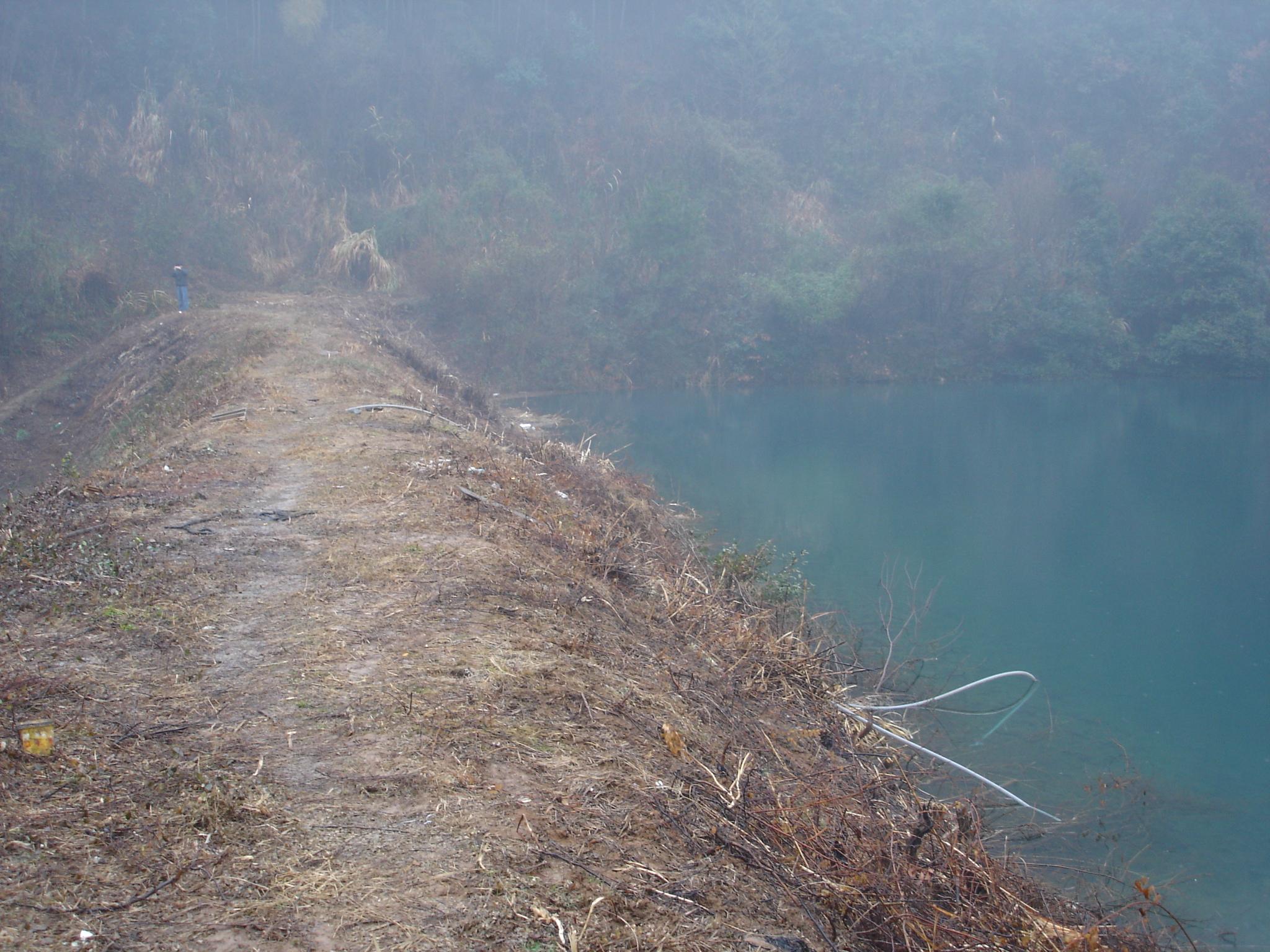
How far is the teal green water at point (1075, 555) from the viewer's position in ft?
20.3

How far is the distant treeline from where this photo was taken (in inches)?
1030

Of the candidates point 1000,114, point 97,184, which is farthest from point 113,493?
point 1000,114

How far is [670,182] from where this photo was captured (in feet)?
96.9

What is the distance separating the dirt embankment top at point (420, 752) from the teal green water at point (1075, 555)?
7.04 ft

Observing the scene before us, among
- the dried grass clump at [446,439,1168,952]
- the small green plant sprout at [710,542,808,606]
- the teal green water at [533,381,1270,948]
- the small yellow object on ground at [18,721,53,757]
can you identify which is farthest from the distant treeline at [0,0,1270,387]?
the small yellow object on ground at [18,721,53,757]

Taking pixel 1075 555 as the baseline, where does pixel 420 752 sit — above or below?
above

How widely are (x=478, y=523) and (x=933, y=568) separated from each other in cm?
718

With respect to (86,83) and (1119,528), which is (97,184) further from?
(1119,528)

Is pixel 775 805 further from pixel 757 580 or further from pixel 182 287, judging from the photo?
pixel 182 287

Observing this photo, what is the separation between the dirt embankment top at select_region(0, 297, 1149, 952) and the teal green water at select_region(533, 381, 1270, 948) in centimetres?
215

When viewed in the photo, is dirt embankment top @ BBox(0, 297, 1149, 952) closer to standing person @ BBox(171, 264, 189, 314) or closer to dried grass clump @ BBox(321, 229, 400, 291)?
standing person @ BBox(171, 264, 189, 314)

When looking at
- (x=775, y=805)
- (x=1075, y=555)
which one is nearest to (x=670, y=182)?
(x=1075, y=555)

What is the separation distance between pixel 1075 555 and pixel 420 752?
11171 millimetres

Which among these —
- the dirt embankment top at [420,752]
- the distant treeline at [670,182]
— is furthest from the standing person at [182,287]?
the dirt embankment top at [420,752]
